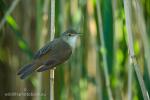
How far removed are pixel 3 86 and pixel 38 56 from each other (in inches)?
36.9

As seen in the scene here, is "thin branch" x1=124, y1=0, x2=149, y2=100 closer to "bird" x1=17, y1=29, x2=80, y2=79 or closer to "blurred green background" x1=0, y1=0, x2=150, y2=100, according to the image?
"blurred green background" x1=0, y1=0, x2=150, y2=100

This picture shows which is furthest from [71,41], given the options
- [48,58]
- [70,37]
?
[48,58]

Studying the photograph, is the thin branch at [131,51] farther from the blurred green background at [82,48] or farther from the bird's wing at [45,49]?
the bird's wing at [45,49]

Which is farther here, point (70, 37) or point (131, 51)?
point (70, 37)

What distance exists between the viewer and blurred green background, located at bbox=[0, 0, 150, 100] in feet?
4.63

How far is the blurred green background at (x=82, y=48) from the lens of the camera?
141 cm

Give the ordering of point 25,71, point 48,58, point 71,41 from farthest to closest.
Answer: point 71,41
point 48,58
point 25,71

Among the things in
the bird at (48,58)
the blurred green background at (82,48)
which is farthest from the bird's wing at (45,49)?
the blurred green background at (82,48)

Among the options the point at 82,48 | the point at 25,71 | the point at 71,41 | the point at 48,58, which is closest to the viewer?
the point at 25,71

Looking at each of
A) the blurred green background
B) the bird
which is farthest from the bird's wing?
the blurred green background

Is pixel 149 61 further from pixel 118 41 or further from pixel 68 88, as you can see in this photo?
pixel 68 88

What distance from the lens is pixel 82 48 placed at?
1.71 meters

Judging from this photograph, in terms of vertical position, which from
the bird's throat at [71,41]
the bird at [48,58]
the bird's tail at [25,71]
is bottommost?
the bird's tail at [25,71]

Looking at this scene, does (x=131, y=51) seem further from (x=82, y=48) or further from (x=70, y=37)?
(x=82, y=48)
